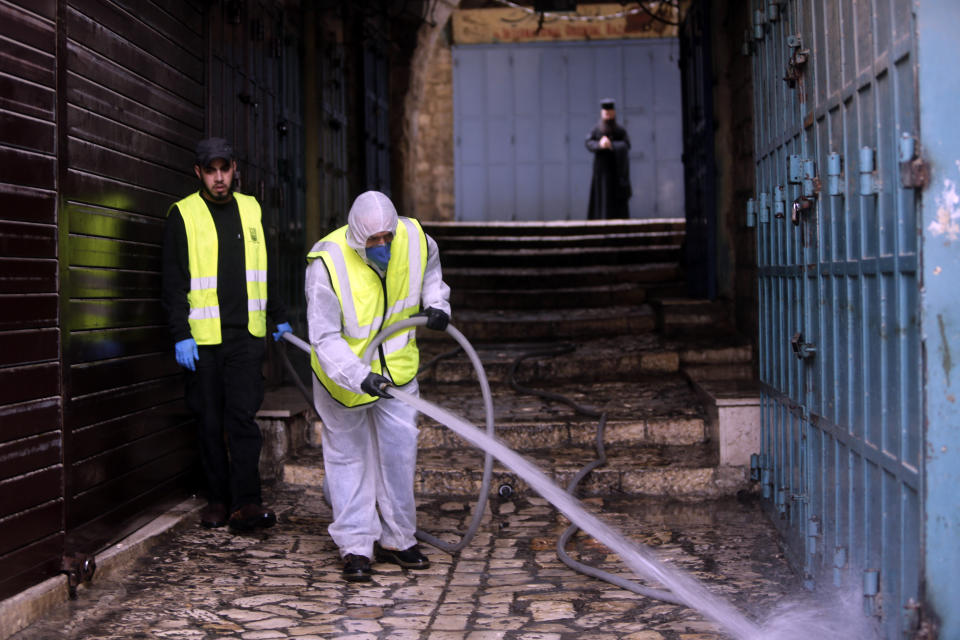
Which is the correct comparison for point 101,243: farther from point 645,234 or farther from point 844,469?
point 645,234

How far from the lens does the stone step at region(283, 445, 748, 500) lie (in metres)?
5.83

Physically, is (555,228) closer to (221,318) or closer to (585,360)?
(585,360)

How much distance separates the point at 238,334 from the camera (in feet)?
17.1

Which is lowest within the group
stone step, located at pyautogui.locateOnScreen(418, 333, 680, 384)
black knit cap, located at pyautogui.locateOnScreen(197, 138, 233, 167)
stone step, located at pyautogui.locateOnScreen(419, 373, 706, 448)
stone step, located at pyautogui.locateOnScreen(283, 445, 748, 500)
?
stone step, located at pyautogui.locateOnScreen(283, 445, 748, 500)

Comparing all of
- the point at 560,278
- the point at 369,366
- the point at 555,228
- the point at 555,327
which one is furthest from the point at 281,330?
the point at 555,228

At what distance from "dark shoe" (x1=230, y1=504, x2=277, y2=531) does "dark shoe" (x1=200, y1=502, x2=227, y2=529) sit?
127 millimetres

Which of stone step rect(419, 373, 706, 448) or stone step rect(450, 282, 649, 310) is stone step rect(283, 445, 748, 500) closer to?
stone step rect(419, 373, 706, 448)

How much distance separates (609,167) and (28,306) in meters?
11.0

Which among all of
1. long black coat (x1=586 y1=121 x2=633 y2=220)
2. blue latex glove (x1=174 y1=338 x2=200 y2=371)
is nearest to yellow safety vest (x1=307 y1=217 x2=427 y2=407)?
blue latex glove (x1=174 y1=338 x2=200 y2=371)

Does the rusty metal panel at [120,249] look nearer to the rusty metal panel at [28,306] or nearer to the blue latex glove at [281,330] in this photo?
the rusty metal panel at [28,306]

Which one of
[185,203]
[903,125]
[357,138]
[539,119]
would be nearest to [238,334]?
[185,203]

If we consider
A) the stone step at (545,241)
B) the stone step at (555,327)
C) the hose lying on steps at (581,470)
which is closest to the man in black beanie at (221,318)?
the hose lying on steps at (581,470)

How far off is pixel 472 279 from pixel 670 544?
5.97 m

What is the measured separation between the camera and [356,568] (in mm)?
4480
